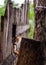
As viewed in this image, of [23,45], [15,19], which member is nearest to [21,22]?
[15,19]

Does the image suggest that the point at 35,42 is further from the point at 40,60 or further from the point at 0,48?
the point at 0,48

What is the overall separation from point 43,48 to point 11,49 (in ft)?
4.25

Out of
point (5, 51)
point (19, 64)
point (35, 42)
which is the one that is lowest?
point (5, 51)

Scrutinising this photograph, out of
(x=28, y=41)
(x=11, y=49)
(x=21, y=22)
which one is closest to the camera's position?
(x=28, y=41)

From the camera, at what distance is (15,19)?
8.12 feet

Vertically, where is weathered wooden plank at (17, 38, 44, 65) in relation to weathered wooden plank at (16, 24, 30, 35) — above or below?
above

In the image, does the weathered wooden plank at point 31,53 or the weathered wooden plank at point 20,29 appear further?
the weathered wooden plank at point 20,29

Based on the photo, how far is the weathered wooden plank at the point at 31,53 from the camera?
3.35 ft

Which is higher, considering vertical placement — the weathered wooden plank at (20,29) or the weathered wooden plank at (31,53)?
the weathered wooden plank at (31,53)

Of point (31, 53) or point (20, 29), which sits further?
point (20, 29)

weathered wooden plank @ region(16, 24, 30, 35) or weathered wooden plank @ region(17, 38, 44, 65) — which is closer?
weathered wooden plank @ region(17, 38, 44, 65)

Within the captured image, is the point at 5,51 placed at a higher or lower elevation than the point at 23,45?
lower

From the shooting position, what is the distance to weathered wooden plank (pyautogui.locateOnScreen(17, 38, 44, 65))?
102cm

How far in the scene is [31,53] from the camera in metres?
1.06
